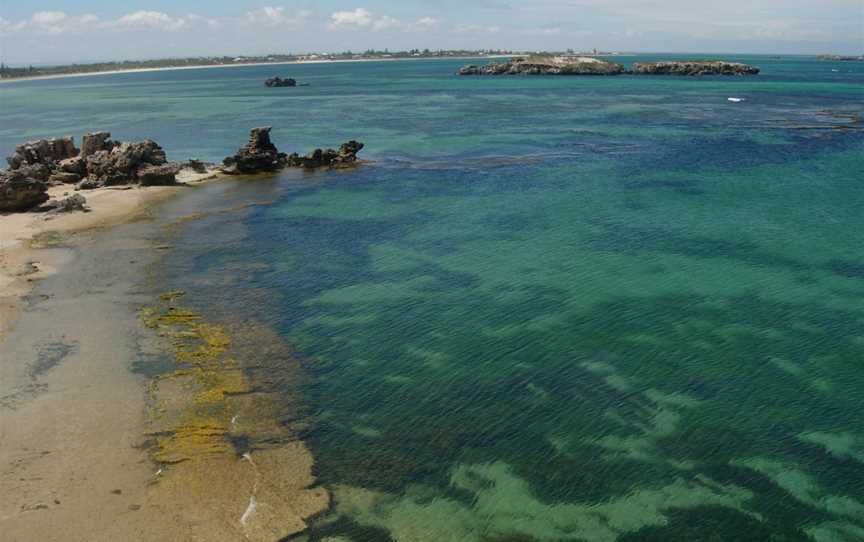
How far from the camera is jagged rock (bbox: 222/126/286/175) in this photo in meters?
56.5

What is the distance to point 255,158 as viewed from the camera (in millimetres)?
56594

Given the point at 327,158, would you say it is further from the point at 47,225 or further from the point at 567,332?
the point at 567,332

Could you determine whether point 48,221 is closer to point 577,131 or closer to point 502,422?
point 502,422

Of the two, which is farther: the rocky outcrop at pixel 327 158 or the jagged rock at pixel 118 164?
the rocky outcrop at pixel 327 158

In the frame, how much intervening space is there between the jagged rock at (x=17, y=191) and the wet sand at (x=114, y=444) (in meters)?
15.9

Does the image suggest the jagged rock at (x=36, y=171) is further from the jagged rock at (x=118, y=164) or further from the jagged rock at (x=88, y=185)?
the jagged rock at (x=118, y=164)

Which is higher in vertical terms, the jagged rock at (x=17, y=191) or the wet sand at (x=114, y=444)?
the jagged rock at (x=17, y=191)

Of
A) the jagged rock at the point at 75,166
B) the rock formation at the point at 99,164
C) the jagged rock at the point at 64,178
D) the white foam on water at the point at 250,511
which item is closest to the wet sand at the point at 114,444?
the white foam on water at the point at 250,511

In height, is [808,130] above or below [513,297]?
above

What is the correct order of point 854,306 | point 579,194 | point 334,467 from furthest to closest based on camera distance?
point 579,194 → point 854,306 → point 334,467

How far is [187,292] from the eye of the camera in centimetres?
2936

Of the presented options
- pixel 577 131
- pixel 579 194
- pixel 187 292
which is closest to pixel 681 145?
pixel 577 131

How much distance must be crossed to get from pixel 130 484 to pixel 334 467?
495 cm

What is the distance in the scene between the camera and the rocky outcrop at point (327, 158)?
59625mm
